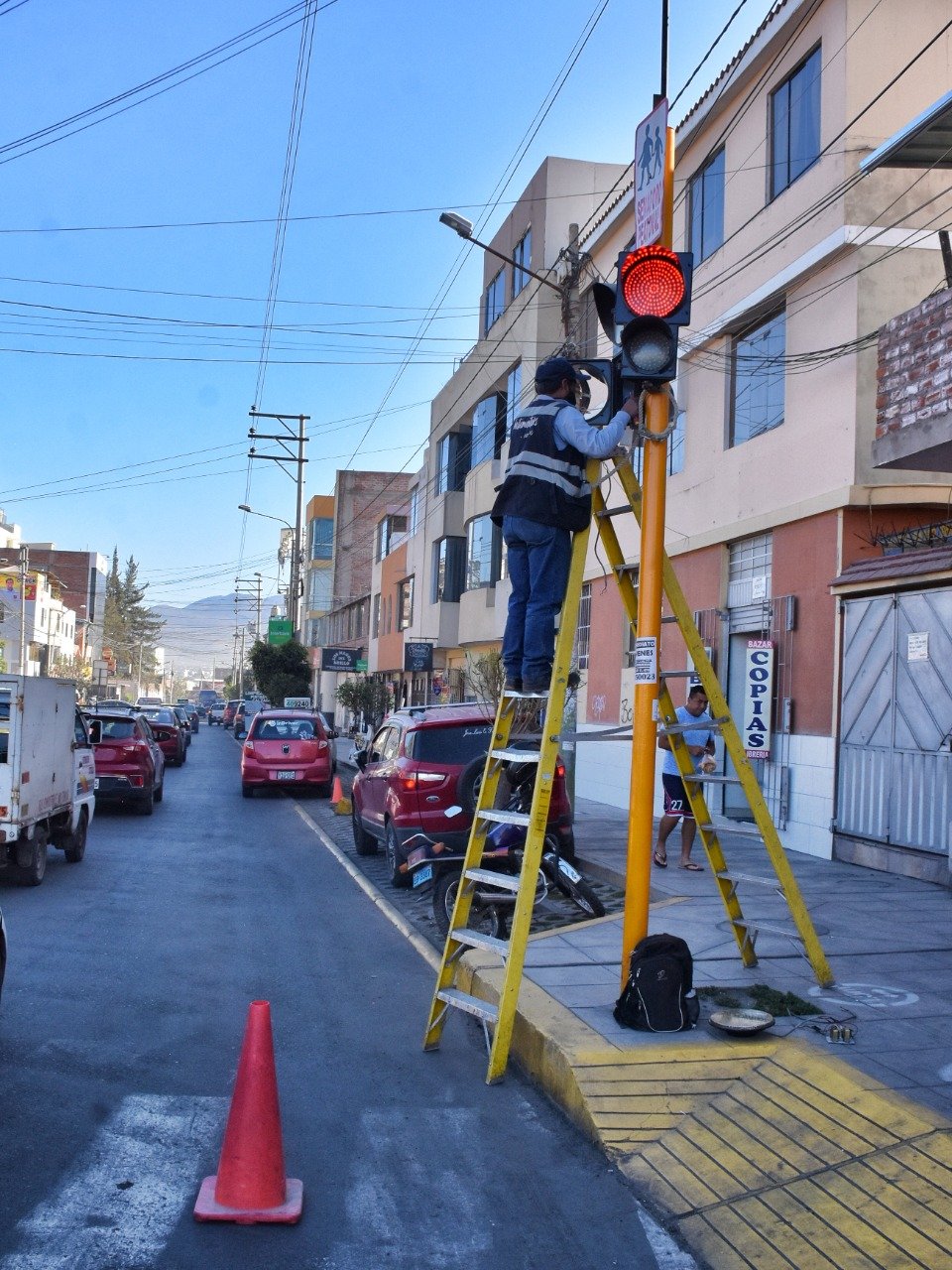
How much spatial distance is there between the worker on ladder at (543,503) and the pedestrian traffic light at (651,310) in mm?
256

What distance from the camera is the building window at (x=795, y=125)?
14.5m

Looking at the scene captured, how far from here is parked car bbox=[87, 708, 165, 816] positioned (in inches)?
754

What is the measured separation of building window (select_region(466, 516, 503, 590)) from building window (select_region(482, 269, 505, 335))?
211 inches

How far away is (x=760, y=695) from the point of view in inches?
571

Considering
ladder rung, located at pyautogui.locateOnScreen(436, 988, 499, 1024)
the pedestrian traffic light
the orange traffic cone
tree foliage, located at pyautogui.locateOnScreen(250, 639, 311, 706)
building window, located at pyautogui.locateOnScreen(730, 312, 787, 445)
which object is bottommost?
the orange traffic cone

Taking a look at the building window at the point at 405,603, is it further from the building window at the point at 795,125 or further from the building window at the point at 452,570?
the building window at the point at 795,125

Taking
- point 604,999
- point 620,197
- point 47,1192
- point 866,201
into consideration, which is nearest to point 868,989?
point 604,999

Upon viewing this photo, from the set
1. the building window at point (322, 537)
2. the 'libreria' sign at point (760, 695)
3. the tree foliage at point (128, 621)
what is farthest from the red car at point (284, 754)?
the tree foliage at point (128, 621)

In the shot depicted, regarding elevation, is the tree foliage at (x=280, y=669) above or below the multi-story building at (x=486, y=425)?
below

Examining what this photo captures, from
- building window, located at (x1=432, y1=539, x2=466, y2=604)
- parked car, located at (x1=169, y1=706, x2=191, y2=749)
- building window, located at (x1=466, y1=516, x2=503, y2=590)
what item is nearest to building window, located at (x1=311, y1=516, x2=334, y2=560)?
parked car, located at (x1=169, y1=706, x2=191, y2=749)

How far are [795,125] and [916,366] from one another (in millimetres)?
6081

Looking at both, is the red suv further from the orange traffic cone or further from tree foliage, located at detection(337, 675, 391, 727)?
tree foliage, located at detection(337, 675, 391, 727)

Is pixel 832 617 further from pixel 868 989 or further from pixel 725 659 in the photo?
pixel 868 989

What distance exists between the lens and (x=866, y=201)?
44.1ft
